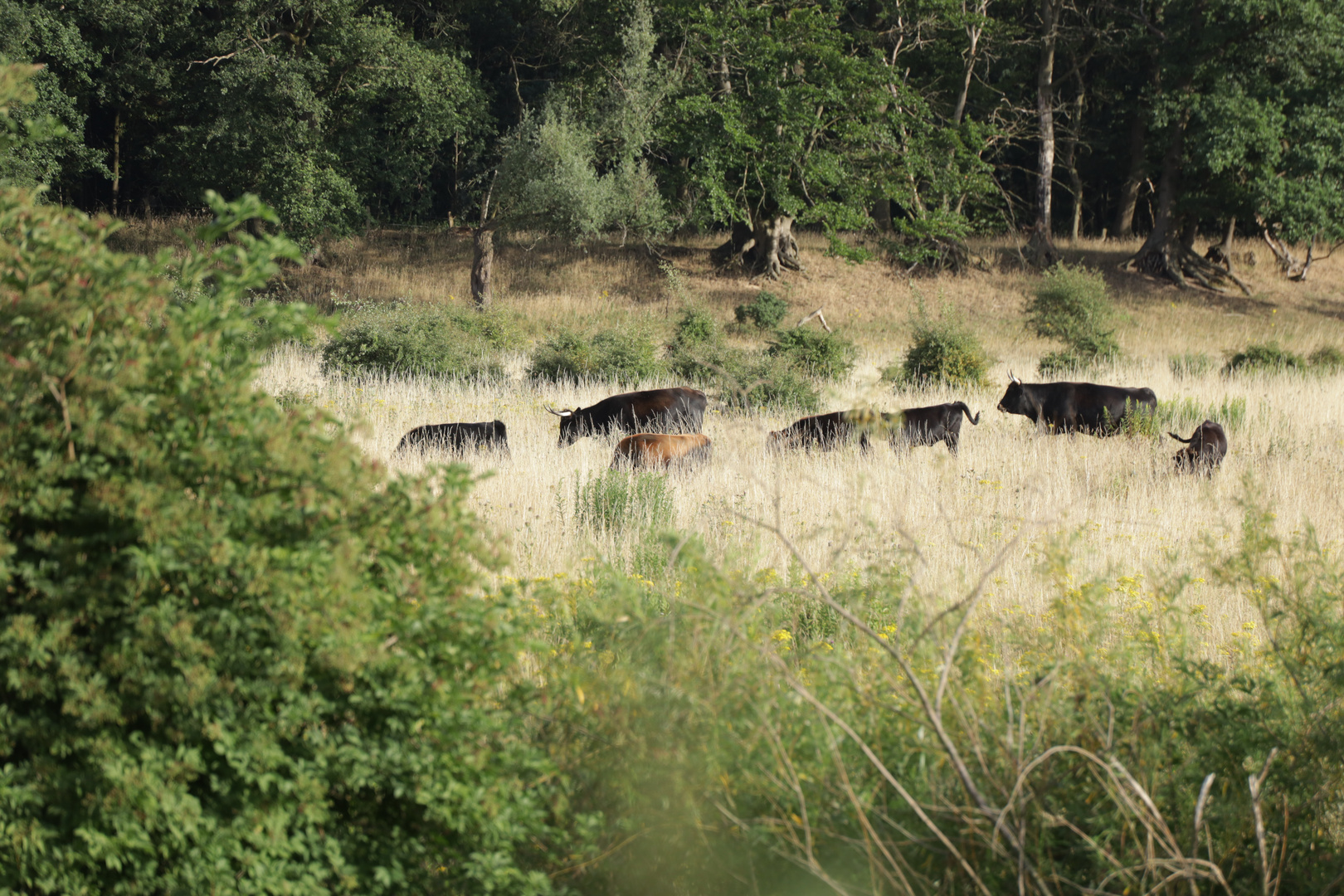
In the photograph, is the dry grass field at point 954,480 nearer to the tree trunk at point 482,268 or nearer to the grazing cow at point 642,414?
the grazing cow at point 642,414

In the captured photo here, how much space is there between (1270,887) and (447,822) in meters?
2.45

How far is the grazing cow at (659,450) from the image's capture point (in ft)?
32.8

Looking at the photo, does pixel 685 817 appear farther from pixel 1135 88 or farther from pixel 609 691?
pixel 1135 88

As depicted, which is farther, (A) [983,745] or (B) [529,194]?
(B) [529,194]

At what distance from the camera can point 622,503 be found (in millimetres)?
8102

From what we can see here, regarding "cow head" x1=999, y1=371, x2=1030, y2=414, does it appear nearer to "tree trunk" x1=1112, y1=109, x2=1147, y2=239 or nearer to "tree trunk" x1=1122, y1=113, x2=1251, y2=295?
"tree trunk" x1=1122, y1=113, x2=1251, y2=295

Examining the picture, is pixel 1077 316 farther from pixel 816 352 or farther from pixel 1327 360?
pixel 816 352

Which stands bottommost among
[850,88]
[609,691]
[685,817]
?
[685,817]

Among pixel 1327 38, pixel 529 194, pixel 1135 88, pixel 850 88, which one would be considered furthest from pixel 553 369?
pixel 1135 88

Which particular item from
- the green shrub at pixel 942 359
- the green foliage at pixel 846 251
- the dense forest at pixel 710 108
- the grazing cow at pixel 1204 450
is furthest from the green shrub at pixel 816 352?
the green foliage at pixel 846 251

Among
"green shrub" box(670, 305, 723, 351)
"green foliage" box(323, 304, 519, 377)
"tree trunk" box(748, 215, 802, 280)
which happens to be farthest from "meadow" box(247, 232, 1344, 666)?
"tree trunk" box(748, 215, 802, 280)

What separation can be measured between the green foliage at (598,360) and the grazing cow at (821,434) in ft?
20.3

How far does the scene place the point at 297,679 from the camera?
2723 millimetres

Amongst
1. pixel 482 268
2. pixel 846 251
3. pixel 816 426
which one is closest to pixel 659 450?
pixel 816 426
